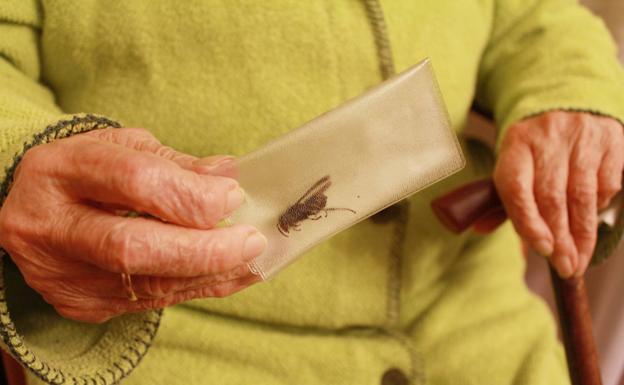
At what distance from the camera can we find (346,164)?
437 millimetres

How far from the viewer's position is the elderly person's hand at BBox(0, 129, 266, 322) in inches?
14.2

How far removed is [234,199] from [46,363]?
0.23m

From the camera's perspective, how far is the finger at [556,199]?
60 centimetres

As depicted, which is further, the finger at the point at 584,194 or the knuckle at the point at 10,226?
the finger at the point at 584,194

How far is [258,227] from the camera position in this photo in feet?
1.43

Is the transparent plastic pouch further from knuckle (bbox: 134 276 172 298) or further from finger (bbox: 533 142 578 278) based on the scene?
finger (bbox: 533 142 578 278)

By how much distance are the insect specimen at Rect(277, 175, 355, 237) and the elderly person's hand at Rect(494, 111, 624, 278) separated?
0.27m

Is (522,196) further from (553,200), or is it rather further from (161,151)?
(161,151)

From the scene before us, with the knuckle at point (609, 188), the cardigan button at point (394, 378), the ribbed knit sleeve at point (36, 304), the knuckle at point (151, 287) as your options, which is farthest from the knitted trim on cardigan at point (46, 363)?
the knuckle at point (609, 188)

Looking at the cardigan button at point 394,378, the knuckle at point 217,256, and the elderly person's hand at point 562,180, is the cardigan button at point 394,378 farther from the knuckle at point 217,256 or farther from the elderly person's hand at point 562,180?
the knuckle at point 217,256

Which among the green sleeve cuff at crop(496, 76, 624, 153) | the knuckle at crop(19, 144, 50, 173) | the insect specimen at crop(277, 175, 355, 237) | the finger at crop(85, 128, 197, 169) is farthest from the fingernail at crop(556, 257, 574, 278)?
the knuckle at crop(19, 144, 50, 173)

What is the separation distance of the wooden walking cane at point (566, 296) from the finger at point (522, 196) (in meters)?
0.03

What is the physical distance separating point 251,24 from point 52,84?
0.26 metres

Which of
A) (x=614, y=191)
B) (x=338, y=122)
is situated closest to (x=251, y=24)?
(x=338, y=122)
